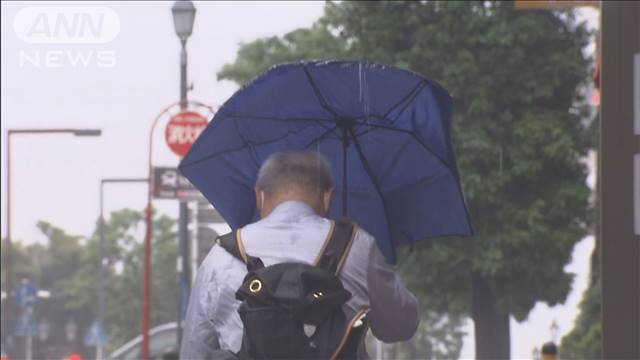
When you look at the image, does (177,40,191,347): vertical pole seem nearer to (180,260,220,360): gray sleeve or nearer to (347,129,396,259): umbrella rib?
(347,129,396,259): umbrella rib

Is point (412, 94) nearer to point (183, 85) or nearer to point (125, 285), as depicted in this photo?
point (183, 85)

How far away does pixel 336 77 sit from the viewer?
4.64 metres

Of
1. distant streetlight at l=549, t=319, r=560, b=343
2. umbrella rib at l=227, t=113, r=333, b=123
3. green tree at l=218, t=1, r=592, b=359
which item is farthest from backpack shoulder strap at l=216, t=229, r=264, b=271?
distant streetlight at l=549, t=319, r=560, b=343

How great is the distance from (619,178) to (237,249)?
0.88m

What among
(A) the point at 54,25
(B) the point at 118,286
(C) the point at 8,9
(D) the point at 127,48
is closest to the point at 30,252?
(B) the point at 118,286

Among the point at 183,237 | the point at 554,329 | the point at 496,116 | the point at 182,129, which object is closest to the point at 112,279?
the point at 554,329

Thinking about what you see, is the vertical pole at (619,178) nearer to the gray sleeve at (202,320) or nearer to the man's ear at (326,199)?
the man's ear at (326,199)

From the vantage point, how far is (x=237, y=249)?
3.87 meters

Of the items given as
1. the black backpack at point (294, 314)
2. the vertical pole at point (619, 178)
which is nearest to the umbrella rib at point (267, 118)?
the black backpack at point (294, 314)

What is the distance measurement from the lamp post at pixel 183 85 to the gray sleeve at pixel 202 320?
14.2 meters

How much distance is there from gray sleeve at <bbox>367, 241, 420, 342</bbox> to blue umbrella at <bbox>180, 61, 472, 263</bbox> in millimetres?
807

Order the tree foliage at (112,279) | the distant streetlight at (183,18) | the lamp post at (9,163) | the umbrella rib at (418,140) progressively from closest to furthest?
the umbrella rib at (418,140) < the distant streetlight at (183,18) < the lamp post at (9,163) < the tree foliage at (112,279)

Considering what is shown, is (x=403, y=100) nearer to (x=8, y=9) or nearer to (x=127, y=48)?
(x=8, y=9)

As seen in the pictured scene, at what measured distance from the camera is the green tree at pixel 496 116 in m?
25.1
